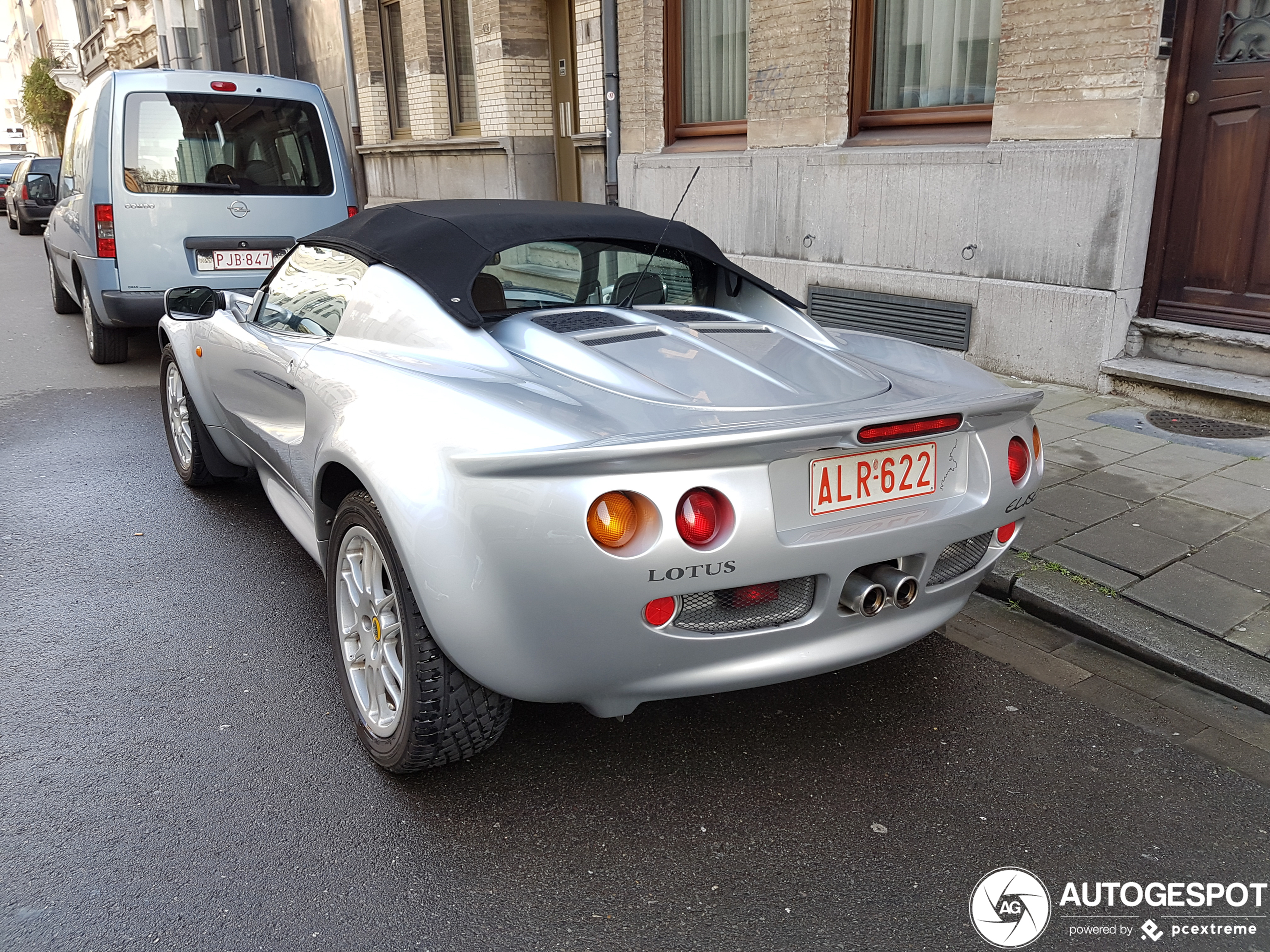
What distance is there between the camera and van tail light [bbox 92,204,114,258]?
719 centimetres

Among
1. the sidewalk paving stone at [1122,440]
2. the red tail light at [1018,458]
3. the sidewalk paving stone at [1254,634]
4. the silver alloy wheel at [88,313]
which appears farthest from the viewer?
the silver alloy wheel at [88,313]

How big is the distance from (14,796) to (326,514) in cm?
108

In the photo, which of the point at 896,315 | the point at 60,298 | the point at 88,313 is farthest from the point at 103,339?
the point at 896,315

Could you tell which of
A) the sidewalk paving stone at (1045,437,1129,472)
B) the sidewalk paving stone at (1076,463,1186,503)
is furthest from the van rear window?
→ the sidewalk paving stone at (1076,463,1186,503)

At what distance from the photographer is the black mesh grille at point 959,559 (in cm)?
278

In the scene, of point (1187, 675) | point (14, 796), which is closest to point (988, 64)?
point (1187, 675)

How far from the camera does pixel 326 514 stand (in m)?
3.11

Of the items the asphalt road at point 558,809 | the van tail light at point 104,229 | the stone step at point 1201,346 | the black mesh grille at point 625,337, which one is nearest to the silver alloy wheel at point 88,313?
the van tail light at point 104,229

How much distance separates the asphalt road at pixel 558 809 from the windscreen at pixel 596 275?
52.0 inches

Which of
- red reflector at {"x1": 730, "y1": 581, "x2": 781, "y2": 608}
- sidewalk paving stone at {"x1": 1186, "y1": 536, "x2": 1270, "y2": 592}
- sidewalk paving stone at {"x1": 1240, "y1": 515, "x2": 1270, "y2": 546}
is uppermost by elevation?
red reflector at {"x1": 730, "y1": 581, "x2": 781, "y2": 608}

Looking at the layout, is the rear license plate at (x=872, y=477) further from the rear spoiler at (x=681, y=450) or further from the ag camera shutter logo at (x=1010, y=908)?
the ag camera shutter logo at (x=1010, y=908)

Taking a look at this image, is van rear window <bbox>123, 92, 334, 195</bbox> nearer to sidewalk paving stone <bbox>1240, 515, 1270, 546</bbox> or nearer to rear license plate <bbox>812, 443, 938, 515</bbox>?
rear license plate <bbox>812, 443, 938, 515</bbox>

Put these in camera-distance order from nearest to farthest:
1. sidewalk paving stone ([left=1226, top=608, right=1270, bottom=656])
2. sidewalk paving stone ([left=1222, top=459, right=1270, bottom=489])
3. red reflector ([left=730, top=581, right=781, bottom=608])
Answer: red reflector ([left=730, top=581, right=781, bottom=608]) → sidewalk paving stone ([left=1226, top=608, right=1270, bottom=656]) → sidewalk paving stone ([left=1222, top=459, right=1270, bottom=489])

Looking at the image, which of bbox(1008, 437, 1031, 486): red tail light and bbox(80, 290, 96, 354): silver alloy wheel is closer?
bbox(1008, 437, 1031, 486): red tail light
